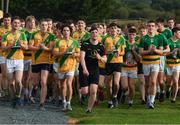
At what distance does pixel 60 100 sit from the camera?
1548 centimetres

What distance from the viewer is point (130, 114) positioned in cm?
1375

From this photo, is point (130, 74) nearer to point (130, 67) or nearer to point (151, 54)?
point (130, 67)

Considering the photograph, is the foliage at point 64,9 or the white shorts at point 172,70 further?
the foliage at point 64,9

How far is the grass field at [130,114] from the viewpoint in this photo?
1234 cm

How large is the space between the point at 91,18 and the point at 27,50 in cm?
4744

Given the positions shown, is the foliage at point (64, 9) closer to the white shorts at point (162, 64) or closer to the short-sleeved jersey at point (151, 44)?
the white shorts at point (162, 64)

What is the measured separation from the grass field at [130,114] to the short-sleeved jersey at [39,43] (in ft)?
4.94

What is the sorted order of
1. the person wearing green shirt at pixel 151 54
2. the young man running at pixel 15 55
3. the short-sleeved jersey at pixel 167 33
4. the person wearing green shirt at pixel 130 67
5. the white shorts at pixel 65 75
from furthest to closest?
the short-sleeved jersey at pixel 167 33
the person wearing green shirt at pixel 130 67
the person wearing green shirt at pixel 151 54
the young man running at pixel 15 55
the white shorts at pixel 65 75

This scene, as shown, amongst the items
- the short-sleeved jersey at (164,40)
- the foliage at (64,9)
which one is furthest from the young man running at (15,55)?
the foliage at (64,9)

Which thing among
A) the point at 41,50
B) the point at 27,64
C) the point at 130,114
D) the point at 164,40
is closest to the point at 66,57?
the point at 41,50

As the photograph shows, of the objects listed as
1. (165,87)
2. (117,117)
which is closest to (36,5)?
(165,87)

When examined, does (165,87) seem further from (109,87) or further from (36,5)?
(36,5)

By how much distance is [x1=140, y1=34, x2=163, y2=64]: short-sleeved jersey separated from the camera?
→ 14.8 meters

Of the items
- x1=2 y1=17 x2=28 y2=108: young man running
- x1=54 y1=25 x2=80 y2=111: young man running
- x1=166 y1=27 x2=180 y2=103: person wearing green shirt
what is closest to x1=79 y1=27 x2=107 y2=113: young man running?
x1=54 y1=25 x2=80 y2=111: young man running
